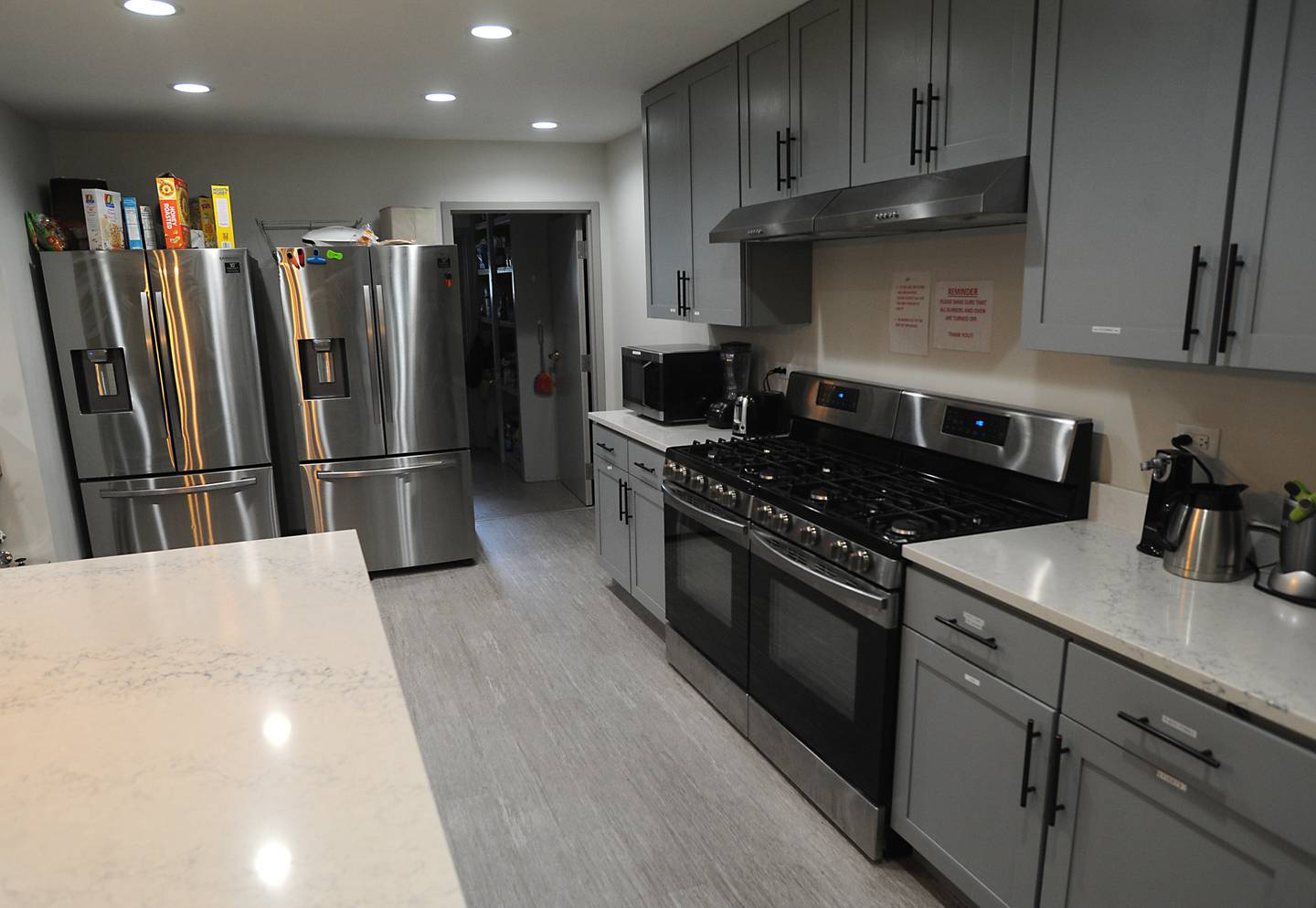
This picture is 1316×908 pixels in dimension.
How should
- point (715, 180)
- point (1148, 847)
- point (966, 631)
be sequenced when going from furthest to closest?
point (715, 180)
point (966, 631)
point (1148, 847)

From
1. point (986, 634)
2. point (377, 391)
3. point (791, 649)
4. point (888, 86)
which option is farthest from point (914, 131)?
point (377, 391)

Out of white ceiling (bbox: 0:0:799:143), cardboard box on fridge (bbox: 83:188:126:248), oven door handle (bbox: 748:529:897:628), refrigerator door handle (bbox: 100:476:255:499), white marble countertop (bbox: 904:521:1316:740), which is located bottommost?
refrigerator door handle (bbox: 100:476:255:499)

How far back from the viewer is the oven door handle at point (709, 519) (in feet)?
9.07

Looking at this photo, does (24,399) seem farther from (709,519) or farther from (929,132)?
(929,132)

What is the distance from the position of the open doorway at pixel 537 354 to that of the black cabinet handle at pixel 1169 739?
4560 mm

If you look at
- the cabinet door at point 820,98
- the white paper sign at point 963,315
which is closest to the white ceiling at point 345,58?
the cabinet door at point 820,98

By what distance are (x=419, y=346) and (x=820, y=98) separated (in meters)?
2.48

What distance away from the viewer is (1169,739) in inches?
58.2

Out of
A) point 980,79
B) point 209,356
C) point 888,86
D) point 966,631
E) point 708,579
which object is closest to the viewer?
point 966,631

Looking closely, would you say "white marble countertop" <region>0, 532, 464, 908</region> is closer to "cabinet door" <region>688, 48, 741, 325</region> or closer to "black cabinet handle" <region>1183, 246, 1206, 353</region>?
"black cabinet handle" <region>1183, 246, 1206, 353</region>

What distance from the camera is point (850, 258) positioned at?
3.22 metres

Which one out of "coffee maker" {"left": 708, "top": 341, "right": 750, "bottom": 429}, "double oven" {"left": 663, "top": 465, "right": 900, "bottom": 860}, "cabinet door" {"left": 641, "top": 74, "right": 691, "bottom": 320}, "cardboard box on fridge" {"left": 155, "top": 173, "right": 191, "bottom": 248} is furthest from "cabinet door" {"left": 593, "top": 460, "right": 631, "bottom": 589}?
"cardboard box on fridge" {"left": 155, "top": 173, "right": 191, "bottom": 248}

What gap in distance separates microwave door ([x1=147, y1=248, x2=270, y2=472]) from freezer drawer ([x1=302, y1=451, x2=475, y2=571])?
38 cm

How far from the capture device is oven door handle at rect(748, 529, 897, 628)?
6.91ft
